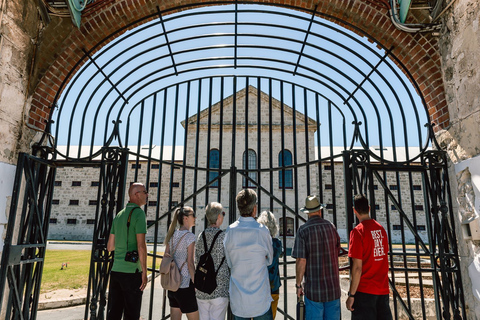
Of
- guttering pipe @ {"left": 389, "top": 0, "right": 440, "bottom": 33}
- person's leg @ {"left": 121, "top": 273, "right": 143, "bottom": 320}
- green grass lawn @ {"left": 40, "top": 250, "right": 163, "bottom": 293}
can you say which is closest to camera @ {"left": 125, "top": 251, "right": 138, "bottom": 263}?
person's leg @ {"left": 121, "top": 273, "right": 143, "bottom": 320}

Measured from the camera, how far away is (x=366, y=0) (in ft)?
15.3

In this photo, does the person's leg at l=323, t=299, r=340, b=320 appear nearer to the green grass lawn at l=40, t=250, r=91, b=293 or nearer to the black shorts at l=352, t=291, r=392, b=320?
the black shorts at l=352, t=291, r=392, b=320

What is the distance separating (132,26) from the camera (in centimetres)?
505

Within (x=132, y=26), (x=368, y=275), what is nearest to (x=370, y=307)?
(x=368, y=275)

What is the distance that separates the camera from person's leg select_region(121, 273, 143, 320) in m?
3.48

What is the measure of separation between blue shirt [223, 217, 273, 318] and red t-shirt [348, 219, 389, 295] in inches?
38.9

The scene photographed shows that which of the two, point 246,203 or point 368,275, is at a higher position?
point 246,203

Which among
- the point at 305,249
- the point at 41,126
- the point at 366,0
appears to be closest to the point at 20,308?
the point at 41,126

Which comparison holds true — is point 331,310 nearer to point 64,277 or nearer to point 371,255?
point 371,255

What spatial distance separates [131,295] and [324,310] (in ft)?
7.04

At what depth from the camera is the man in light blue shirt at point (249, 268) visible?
2.91 metres

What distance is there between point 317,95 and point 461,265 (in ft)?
10.5

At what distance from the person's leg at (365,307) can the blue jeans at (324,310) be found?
233 mm

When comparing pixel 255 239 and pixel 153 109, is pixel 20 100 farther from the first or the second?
pixel 255 239
